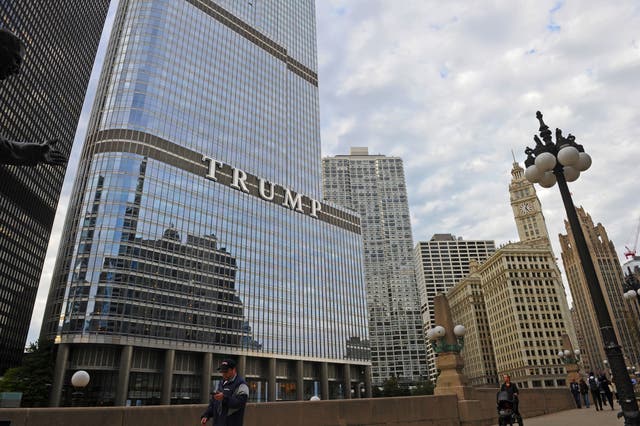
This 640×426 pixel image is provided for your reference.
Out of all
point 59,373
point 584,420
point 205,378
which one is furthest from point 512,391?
point 205,378

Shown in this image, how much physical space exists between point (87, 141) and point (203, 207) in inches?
936

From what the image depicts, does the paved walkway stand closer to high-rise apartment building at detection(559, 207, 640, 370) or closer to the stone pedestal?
the stone pedestal

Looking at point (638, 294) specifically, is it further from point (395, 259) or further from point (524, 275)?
point (395, 259)

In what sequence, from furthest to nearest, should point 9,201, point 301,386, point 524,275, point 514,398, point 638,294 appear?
point 524,275
point 9,201
point 301,386
point 638,294
point 514,398

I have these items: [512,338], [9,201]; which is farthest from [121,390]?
[512,338]

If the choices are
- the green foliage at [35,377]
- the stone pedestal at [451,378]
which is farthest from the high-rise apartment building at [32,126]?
the stone pedestal at [451,378]

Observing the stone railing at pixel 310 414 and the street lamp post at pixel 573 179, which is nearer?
the stone railing at pixel 310 414

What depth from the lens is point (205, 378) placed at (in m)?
66.9

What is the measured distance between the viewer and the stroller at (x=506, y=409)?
12.1 m

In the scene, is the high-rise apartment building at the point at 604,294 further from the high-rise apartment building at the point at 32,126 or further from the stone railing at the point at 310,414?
the high-rise apartment building at the point at 32,126

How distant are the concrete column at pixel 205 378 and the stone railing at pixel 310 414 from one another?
5791cm

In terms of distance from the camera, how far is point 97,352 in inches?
2290

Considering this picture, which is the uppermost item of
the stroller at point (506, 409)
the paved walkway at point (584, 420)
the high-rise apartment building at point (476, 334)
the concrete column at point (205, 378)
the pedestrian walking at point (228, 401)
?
the high-rise apartment building at point (476, 334)

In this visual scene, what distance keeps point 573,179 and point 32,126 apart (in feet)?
408
